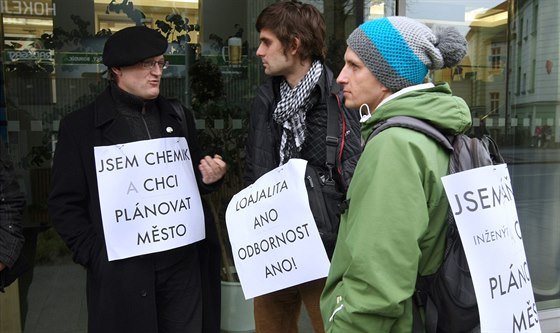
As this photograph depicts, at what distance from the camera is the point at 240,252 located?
2129 millimetres

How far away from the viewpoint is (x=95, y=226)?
7.23ft

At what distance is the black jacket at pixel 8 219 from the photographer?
2.11 m

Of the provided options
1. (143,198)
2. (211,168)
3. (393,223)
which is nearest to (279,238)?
(211,168)

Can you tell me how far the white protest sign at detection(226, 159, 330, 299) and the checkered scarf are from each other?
0.66ft

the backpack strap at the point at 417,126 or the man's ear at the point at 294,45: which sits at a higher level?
the man's ear at the point at 294,45

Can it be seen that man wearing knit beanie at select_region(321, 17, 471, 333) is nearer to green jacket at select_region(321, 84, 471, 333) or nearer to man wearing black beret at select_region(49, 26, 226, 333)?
green jacket at select_region(321, 84, 471, 333)

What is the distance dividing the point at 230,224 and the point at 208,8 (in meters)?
2.69

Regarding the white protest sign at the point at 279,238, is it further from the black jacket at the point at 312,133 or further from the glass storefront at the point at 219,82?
the glass storefront at the point at 219,82

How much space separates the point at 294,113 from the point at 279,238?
1.71ft

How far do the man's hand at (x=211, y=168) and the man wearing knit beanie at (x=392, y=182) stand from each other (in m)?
0.92

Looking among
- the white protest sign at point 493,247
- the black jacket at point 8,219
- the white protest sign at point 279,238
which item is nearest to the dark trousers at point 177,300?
the white protest sign at point 279,238

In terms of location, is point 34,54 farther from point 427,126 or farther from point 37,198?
point 427,126

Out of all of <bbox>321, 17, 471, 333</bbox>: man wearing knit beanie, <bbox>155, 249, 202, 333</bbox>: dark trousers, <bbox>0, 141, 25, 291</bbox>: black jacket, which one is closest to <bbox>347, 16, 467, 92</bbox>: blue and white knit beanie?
<bbox>321, 17, 471, 333</bbox>: man wearing knit beanie

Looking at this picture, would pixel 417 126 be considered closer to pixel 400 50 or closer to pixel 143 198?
pixel 400 50
